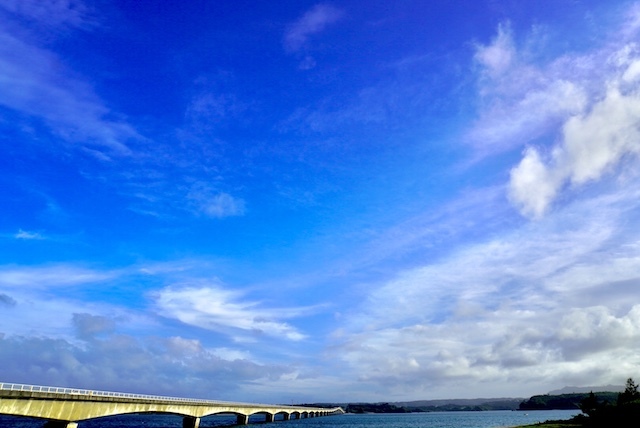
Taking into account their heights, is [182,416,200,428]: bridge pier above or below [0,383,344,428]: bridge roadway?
below

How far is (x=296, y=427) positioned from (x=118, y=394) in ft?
270

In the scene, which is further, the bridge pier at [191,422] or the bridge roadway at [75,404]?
the bridge pier at [191,422]

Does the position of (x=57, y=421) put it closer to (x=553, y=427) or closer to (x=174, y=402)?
(x=174, y=402)

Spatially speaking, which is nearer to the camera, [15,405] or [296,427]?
[15,405]

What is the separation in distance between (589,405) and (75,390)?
101584mm

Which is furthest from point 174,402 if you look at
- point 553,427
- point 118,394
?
point 553,427

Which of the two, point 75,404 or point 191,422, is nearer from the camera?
point 75,404

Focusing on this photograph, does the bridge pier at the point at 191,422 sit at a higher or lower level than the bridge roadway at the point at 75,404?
lower

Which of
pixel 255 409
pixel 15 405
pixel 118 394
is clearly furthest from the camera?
pixel 255 409

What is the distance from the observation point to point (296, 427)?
143 metres

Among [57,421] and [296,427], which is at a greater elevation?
[57,421]

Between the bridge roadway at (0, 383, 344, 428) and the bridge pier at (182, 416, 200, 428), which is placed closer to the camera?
the bridge roadway at (0, 383, 344, 428)

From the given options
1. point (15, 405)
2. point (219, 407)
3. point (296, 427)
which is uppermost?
point (15, 405)

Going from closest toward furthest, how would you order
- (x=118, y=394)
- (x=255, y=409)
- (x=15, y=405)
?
(x=15, y=405) → (x=118, y=394) → (x=255, y=409)
